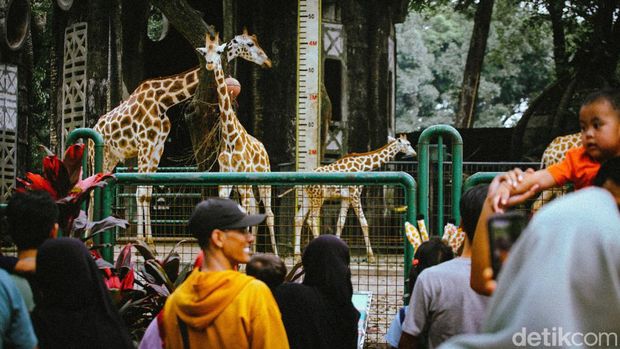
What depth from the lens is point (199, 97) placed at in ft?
39.4

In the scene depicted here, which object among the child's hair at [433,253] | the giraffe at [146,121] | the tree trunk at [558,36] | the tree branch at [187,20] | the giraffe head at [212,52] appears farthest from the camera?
the tree trunk at [558,36]

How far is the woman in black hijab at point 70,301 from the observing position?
4.41m

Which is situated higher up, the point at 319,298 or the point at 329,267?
the point at 329,267

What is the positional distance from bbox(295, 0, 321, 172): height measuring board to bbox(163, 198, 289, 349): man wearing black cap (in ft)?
26.0

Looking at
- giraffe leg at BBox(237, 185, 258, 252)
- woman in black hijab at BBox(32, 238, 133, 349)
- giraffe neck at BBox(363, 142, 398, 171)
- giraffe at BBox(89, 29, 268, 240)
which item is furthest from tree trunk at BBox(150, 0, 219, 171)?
woman in black hijab at BBox(32, 238, 133, 349)

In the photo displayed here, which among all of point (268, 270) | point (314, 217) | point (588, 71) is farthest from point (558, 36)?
point (268, 270)

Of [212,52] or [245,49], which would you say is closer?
[212,52]

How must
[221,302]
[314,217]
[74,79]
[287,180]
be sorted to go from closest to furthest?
[221,302] → [287,180] → [314,217] → [74,79]

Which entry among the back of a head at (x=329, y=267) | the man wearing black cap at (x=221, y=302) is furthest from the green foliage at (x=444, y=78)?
the man wearing black cap at (x=221, y=302)

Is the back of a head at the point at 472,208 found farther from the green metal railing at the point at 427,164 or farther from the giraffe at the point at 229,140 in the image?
the giraffe at the point at 229,140

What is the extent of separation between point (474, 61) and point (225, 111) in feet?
59.5

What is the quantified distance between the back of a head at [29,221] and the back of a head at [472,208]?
6.34ft

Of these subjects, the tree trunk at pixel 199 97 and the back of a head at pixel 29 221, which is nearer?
the back of a head at pixel 29 221

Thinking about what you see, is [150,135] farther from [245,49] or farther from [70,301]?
[70,301]
